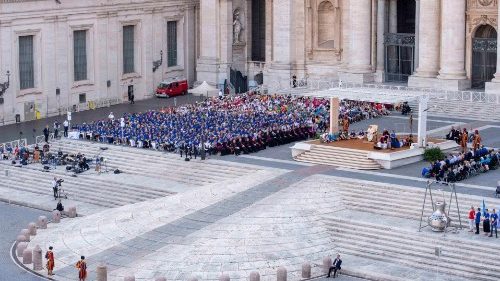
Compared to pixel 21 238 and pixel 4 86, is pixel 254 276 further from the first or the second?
pixel 4 86

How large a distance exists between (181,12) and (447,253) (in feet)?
168

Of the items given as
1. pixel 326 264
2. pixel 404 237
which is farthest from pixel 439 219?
pixel 326 264

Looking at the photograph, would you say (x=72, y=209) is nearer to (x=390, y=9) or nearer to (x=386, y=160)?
(x=386, y=160)

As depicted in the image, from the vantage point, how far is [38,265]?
2205 inches

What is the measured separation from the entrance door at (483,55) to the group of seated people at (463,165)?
20.7 m

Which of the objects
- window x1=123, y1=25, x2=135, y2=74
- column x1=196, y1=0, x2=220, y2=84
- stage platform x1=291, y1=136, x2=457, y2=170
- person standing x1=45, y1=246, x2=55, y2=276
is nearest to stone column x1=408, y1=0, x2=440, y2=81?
stage platform x1=291, y1=136, x2=457, y2=170

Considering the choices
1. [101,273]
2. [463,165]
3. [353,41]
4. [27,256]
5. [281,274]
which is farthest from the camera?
[353,41]

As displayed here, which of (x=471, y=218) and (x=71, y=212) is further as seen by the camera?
(x=71, y=212)

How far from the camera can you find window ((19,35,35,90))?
88250 mm

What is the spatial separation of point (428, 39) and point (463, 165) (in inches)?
971

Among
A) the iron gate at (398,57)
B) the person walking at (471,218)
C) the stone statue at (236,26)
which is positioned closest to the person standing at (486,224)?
the person walking at (471,218)

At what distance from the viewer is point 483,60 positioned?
3467 inches

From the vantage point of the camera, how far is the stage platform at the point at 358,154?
6775cm

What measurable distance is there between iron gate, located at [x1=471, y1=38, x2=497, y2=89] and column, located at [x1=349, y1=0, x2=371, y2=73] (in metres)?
8.19
